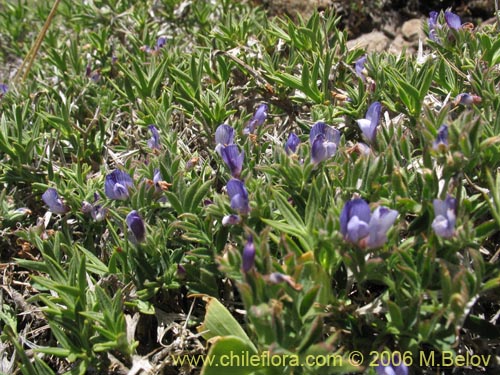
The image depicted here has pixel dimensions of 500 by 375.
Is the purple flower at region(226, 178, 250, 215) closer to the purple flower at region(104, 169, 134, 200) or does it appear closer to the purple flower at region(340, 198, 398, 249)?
the purple flower at region(340, 198, 398, 249)

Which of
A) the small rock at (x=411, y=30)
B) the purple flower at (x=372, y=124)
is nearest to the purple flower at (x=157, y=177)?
the purple flower at (x=372, y=124)

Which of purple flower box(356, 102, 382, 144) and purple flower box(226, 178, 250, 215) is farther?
purple flower box(356, 102, 382, 144)

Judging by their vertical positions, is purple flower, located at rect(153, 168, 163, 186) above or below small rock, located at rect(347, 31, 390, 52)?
below

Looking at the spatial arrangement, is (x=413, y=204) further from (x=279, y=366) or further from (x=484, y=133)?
(x=279, y=366)

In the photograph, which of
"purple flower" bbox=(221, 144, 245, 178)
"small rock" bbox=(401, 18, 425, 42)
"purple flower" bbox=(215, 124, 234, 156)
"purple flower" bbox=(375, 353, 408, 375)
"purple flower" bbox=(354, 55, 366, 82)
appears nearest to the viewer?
"purple flower" bbox=(375, 353, 408, 375)

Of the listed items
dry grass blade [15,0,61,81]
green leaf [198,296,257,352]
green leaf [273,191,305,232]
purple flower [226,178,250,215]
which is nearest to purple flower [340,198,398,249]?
green leaf [273,191,305,232]

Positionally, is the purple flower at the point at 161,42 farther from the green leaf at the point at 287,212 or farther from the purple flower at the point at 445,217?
the purple flower at the point at 445,217

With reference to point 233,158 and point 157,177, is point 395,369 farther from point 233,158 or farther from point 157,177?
point 157,177
